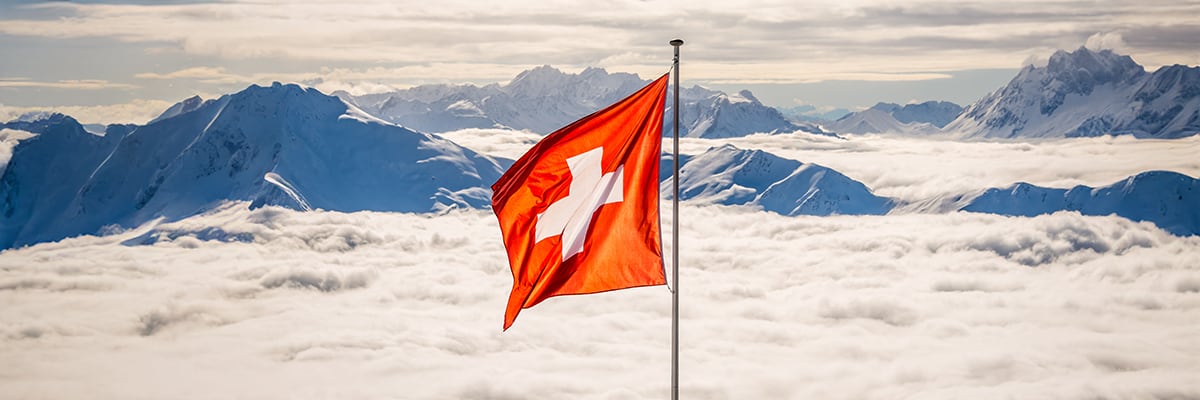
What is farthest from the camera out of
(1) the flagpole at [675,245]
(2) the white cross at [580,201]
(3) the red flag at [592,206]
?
(2) the white cross at [580,201]

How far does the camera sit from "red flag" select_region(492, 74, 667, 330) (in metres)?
23.1

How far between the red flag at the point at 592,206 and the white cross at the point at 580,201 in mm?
23

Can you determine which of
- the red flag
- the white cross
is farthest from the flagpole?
the white cross

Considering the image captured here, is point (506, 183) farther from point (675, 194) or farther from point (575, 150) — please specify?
point (675, 194)

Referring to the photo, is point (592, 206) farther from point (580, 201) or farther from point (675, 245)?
point (675, 245)

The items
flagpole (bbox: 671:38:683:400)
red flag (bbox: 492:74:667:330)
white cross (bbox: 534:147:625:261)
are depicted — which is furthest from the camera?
white cross (bbox: 534:147:625:261)

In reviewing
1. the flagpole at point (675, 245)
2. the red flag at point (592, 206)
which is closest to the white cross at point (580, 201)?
the red flag at point (592, 206)

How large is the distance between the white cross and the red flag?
0.02 metres

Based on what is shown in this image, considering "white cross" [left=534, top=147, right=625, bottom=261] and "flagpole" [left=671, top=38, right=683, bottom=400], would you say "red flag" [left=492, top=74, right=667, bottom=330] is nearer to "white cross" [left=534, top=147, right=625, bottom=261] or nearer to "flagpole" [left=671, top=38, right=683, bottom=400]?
"white cross" [left=534, top=147, right=625, bottom=261]

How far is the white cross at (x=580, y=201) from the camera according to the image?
2359 centimetres

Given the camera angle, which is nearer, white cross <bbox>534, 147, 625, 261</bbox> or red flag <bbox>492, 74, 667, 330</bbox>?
red flag <bbox>492, 74, 667, 330</bbox>

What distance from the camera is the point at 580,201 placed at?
2439 cm

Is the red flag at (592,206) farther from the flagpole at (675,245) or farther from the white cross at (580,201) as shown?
the flagpole at (675,245)

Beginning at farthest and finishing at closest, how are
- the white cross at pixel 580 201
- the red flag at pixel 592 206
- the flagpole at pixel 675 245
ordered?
the white cross at pixel 580 201 → the red flag at pixel 592 206 → the flagpole at pixel 675 245
